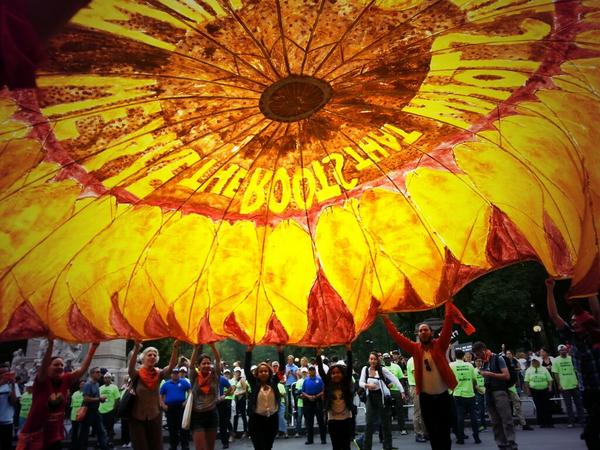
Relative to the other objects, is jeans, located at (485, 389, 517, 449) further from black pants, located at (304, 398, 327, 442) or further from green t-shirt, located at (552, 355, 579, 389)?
black pants, located at (304, 398, 327, 442)

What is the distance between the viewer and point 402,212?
25.5 ft

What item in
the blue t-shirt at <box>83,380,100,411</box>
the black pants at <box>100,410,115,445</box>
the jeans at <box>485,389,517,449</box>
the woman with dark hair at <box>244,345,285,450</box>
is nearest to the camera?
the woman with dark hair at <box>244,345,285,450</box>

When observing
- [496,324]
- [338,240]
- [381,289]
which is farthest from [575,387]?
[496,324]

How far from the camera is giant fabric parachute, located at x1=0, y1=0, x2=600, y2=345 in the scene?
458 cm

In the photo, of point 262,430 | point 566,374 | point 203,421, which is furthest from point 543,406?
point 203,421

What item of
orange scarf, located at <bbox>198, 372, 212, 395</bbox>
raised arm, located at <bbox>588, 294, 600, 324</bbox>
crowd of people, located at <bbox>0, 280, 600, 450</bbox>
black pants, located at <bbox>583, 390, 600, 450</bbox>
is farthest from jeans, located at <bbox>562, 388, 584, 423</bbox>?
orange scarf, located at <bbox>198, 372, 212, 395</bbox>

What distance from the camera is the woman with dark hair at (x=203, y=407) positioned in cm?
766

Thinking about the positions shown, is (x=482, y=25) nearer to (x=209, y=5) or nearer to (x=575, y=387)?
(x=209, y=5)

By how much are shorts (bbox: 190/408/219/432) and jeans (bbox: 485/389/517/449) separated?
6.14 metres

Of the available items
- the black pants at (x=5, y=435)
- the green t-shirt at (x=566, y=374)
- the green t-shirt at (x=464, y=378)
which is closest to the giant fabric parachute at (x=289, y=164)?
the black pants at (x=5, y=435)

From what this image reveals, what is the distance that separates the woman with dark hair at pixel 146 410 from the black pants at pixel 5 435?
509 cm

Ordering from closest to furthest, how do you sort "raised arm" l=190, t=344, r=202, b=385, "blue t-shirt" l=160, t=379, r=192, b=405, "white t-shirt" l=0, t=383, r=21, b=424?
"raised arm" l=190, t=344, r=202, b=385
"white t-shirt" l=0, t=383, r=21, b=424
"blue t-shirt" l=160, t=379, r=192, b=405

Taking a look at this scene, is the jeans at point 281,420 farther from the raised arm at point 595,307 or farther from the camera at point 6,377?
the raised arm at point 595,307

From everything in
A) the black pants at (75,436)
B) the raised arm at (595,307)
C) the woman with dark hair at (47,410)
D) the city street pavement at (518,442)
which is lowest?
the city street pavement at (518,442)
